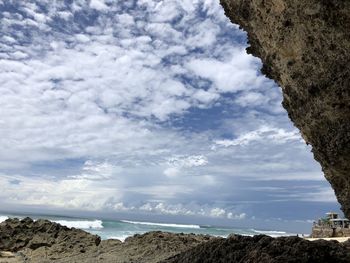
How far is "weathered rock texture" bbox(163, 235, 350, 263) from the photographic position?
15.3 ft

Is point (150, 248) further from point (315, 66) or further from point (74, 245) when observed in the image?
point (315, 66)

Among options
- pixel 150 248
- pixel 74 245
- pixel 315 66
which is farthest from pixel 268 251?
pixel 74 245

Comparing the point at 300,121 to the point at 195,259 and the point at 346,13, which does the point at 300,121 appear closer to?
the point at 346,13

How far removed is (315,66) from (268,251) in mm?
2035

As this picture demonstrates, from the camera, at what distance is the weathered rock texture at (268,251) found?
15.3 ft

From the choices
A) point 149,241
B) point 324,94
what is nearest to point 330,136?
point 324,94

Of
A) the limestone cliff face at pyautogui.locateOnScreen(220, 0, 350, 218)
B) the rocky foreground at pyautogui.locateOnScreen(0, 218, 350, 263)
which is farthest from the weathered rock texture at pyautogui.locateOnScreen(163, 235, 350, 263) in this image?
the limestone cliff face at pyautogui.locateOnScreen(220, 0, 350, 218)

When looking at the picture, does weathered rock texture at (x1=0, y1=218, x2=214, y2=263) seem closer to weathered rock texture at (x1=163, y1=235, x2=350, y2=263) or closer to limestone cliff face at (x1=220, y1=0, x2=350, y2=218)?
weathered rock texture at (x1=163, y1=235, x2=350, y2=263)

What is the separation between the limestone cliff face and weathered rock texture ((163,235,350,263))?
0.53m

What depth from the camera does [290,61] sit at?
16.2 feet

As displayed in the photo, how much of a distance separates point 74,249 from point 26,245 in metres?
2.12

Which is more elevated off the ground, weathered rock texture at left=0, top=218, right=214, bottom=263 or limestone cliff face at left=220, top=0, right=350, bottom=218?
limestone cliff face at left=220, top=0, right=350, bottom=218

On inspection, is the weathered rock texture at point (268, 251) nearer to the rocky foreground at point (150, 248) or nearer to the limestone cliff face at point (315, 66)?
the rocky foreground at point (150, 248)

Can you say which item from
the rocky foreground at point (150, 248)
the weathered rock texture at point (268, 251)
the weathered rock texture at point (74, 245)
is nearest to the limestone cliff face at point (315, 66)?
the weathered rock texture at point (268, 251)
